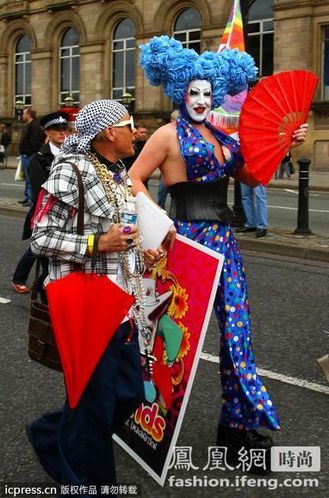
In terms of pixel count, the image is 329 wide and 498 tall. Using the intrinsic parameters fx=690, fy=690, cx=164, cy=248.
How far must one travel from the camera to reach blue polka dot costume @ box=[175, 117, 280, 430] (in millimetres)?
3285

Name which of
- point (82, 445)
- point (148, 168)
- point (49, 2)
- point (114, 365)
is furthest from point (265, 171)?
point (49, 2)

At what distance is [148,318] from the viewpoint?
323cm

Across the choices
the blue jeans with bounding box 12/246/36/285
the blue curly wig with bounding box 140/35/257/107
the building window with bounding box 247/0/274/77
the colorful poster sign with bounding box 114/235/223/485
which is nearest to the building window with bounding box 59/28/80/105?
the building window with bounding box 247/0/274/77

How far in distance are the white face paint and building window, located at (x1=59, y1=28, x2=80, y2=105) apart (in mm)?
34795

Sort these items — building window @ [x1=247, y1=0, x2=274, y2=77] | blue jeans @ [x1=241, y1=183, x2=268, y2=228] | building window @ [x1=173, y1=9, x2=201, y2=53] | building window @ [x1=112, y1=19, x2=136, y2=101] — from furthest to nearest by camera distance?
building window @ [x1=112, y1=19, x2=136, y2=101] → building window @ [x1=173, y1=9, x2=201, y2=53] → building window @ [x1=247, y1=0, x2=274, y2=77] → blue jeans @ [x1=241, y1=183, x2=268, y2=228]

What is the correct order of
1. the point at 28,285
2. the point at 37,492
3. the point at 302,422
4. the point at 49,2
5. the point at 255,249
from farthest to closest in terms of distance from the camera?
1. the point at 49,2
2. the point at 255,249
3. the point at 28,285
4. the point at 302,422
5. the point at 37,492

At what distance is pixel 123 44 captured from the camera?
115 ft

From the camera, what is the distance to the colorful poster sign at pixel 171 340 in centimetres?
302

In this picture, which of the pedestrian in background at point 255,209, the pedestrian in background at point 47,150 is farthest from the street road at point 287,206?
the pedestrian in background at point 47,150

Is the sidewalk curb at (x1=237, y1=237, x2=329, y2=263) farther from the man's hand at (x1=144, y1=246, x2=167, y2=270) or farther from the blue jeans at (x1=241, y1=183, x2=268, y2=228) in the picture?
the man's hand at (x1=144, y1=246, x2=167, y2=270)

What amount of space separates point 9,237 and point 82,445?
820 centimetres

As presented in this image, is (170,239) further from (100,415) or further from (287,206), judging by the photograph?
(287,206)

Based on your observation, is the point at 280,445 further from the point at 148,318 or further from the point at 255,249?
the point at 255,249

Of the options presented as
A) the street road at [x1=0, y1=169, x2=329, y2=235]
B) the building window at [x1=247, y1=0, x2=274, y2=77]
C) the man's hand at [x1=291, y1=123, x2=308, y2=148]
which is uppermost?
the building window at [x1=247, y1=0, x2=274, y2=77]
